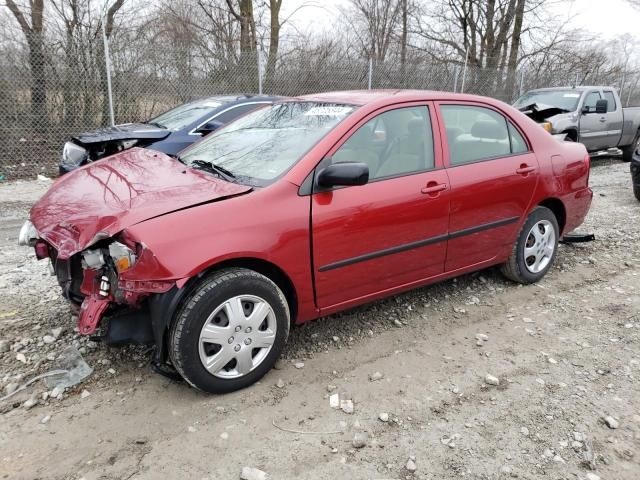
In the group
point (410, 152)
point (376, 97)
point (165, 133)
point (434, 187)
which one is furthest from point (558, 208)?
point (165, 133)

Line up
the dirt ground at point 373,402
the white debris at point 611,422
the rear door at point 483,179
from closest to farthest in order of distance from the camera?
the dirt ground at point 373,402, the white debris at point 611,422, the rear door at point 483,179

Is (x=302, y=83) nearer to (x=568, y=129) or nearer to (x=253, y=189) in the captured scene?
(x=568, y=129)

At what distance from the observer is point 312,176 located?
2.96 metres

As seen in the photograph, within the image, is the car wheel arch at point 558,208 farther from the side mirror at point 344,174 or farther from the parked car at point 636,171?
the parked car at point 636,171

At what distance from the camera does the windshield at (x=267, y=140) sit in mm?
Result: 3075

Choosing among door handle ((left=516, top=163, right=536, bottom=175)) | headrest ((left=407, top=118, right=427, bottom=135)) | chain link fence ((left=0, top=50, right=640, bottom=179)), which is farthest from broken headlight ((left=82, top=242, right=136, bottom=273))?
chain link fence ((left=0, top=50, right=640, bottom=179))

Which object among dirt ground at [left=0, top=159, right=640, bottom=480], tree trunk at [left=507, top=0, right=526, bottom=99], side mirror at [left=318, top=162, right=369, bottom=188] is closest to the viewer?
dirt ground at [left=0, top=159, right=640, bottom=480]

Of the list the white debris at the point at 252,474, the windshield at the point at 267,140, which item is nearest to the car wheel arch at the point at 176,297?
the windshield at the point at 267,140

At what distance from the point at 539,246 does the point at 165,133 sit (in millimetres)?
4628

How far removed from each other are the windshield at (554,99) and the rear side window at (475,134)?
21.9 feet

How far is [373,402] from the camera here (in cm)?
283

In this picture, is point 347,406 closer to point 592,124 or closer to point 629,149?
point 592,124

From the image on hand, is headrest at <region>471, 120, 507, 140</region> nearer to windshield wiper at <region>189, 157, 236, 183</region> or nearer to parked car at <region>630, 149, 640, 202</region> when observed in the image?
windshield wiper at <region>189, 157, 236, 183</region>

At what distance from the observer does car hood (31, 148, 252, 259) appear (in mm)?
2562
